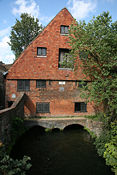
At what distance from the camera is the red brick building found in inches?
522

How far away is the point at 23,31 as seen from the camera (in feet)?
85.1

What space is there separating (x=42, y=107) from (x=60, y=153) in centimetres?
611

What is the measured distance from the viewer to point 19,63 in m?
13.2

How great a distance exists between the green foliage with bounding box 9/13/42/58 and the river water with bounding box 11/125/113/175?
21.6 m

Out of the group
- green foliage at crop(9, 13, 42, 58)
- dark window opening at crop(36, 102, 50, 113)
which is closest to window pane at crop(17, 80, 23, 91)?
dark window opening at crop(36, 102, 50, 113)

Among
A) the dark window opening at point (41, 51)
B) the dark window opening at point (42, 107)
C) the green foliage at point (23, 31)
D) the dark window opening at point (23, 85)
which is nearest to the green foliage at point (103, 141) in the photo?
the dark window opening at point (42, 107)

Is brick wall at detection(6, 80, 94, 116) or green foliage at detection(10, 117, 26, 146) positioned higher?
brick wall at detection(6, 80, 94, 116)

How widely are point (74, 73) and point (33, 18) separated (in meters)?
19.3

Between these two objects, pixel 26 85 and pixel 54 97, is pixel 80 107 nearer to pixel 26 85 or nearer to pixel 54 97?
pixel 54 97

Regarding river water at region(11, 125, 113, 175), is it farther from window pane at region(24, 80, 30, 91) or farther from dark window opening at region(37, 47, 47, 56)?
dark window opening at region(37, 47, 47, 56)

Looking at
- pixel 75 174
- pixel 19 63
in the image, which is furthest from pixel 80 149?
pixel 19 63

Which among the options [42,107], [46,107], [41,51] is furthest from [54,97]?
[41,51]

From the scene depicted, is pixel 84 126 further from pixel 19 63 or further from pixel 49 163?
pixel 19 63

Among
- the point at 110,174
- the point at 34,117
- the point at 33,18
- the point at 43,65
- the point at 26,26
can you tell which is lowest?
the point at 110,174
